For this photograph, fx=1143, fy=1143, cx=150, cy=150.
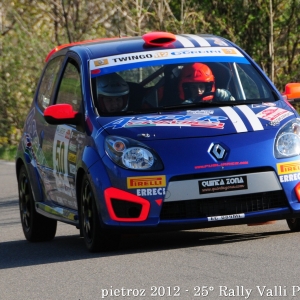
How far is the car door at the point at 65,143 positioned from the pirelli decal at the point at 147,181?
0.76m

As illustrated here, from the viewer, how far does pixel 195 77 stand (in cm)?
874

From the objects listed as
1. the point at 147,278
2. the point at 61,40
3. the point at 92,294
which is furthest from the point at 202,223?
the point at 61,40

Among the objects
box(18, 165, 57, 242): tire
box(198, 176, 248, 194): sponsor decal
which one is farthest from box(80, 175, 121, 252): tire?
box(18, 165, 57, 242): tire

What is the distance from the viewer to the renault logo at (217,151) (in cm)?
775

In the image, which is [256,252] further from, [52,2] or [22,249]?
[52,2]

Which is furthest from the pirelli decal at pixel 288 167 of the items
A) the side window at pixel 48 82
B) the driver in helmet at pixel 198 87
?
the side window at pixel 48 82

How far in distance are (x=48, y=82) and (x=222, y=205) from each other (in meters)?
2.79

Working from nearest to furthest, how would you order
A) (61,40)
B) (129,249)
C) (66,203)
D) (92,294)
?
(92,294)
(129,249)
(66,203)
(61,40)

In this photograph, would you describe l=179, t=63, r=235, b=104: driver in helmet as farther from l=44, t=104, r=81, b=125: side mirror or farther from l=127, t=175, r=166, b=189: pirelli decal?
l=127, t=175, r=166, b=189: pirelli decal

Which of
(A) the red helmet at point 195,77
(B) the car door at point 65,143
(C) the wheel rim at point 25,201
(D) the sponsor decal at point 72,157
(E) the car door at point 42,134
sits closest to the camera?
(D) the sponsor decal at point 72,157

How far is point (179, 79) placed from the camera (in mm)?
8789

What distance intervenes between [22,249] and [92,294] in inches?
114

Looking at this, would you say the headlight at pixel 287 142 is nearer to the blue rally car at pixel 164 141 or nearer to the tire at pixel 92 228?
the blue rally car at pixel 164 141

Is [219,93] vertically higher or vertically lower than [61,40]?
higher
